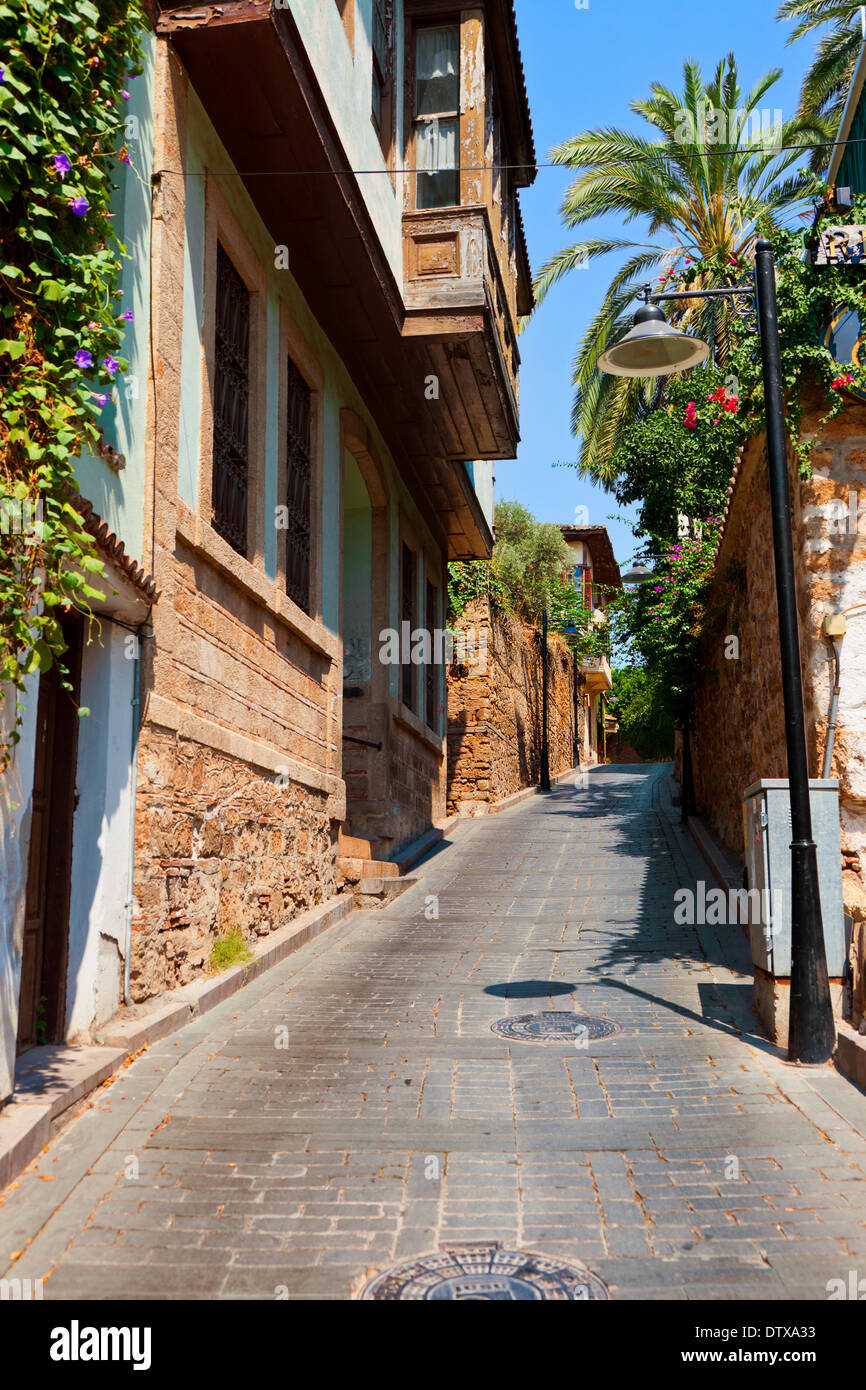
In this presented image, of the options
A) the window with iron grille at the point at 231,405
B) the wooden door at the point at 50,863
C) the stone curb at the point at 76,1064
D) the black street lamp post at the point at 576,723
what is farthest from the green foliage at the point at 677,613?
the black street lamp post at the point at 576,723

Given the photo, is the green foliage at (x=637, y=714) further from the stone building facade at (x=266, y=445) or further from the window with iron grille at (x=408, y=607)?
the stone building facade at (x=266, y=445)

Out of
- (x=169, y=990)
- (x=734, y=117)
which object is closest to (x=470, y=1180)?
(x=169, y=990)

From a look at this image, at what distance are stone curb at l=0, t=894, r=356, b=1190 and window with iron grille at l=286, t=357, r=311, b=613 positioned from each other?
3.75 m

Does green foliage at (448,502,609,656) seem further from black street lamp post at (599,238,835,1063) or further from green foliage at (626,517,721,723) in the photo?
black street lamp post at (599,238,835,1063)

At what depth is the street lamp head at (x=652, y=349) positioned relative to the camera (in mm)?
6750

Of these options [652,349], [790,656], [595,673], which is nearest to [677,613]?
[652,349]

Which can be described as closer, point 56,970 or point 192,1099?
point 192,1099

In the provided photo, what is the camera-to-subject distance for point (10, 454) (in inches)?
191

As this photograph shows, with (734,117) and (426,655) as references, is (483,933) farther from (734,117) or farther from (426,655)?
(734,117)

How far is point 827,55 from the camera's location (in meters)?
18.5

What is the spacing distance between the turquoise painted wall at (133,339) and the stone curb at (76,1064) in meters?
2.68

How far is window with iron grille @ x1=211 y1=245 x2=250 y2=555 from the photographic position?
28.2 feet

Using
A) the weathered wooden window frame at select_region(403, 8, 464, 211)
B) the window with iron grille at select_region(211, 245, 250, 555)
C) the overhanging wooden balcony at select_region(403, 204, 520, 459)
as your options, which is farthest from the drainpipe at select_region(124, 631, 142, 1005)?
the weathered wooden window frame at select_region(403, 8, 464, 211)
